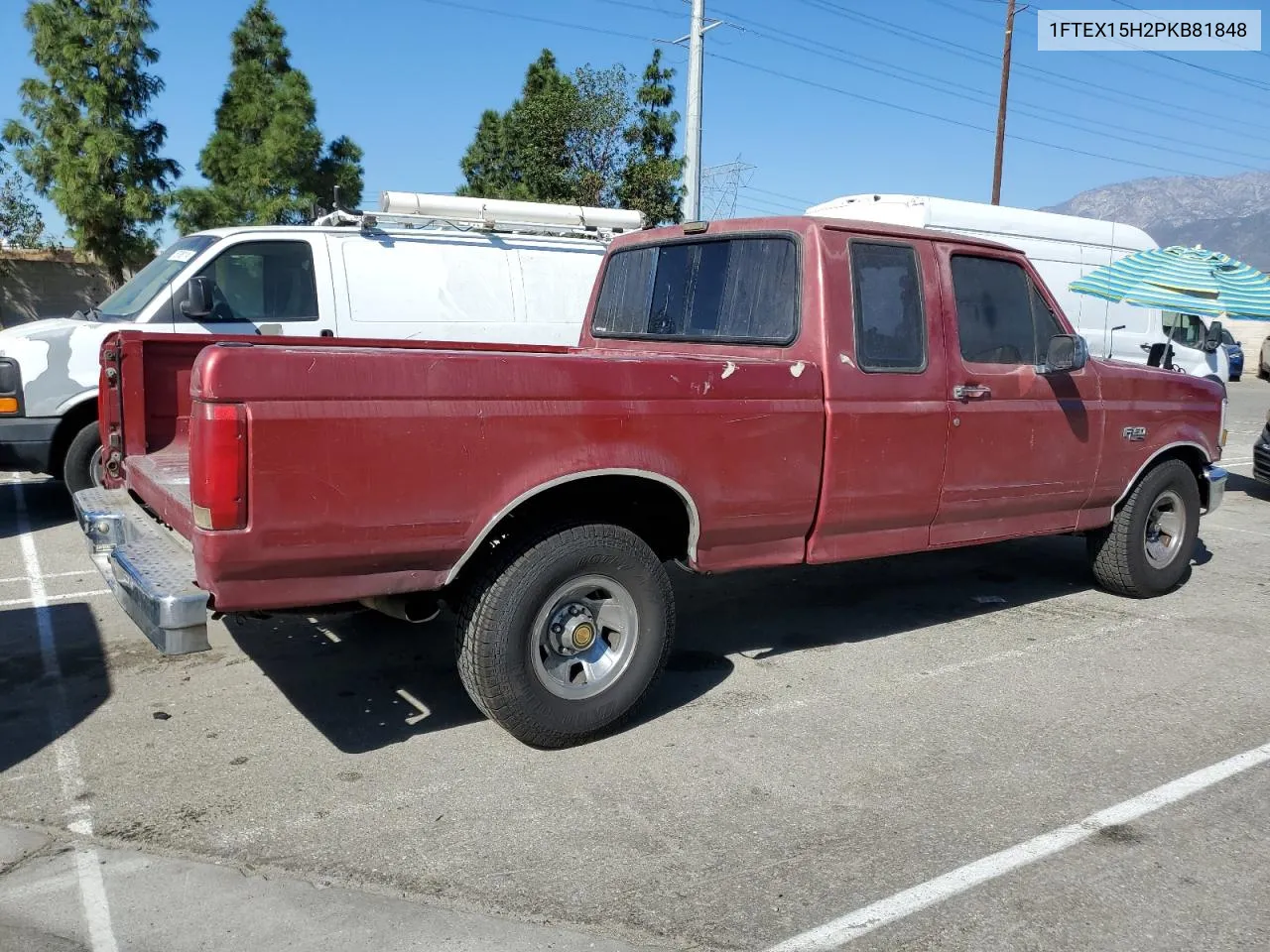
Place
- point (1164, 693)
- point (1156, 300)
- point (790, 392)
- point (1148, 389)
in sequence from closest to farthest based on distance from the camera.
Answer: point (790, 392)
point (1164, 693)
point (1148, 389)
point (1156, 300)

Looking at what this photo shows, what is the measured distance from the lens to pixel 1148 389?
618cm

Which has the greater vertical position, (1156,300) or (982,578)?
(1156,300)

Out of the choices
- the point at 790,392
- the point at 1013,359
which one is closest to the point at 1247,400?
the point at 1013,359

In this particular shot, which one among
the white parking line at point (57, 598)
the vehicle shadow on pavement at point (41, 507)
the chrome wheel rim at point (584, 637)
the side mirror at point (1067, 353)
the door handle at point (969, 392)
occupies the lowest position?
the white parking line at point (57, 598)

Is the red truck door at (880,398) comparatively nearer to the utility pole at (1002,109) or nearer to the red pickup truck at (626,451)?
the red pickup truck at (626,451)

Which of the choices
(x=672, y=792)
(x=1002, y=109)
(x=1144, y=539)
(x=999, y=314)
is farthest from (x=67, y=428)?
(x=1002, y=109)

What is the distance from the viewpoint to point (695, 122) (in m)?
16.2

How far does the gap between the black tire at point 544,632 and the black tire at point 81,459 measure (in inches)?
190

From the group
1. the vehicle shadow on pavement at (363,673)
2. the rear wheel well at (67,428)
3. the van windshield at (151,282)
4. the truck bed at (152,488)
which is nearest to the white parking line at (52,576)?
the rear wheel well at (67,428)

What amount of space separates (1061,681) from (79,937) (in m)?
4.15

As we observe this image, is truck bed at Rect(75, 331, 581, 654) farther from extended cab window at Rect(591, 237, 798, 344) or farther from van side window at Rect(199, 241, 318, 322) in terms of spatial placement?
van side window at Rect(199, 241, 318, 322)

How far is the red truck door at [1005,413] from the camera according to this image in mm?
5238

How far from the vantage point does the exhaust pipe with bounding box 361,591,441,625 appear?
4016mm

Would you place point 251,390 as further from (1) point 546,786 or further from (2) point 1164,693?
(2) point 1164,693
